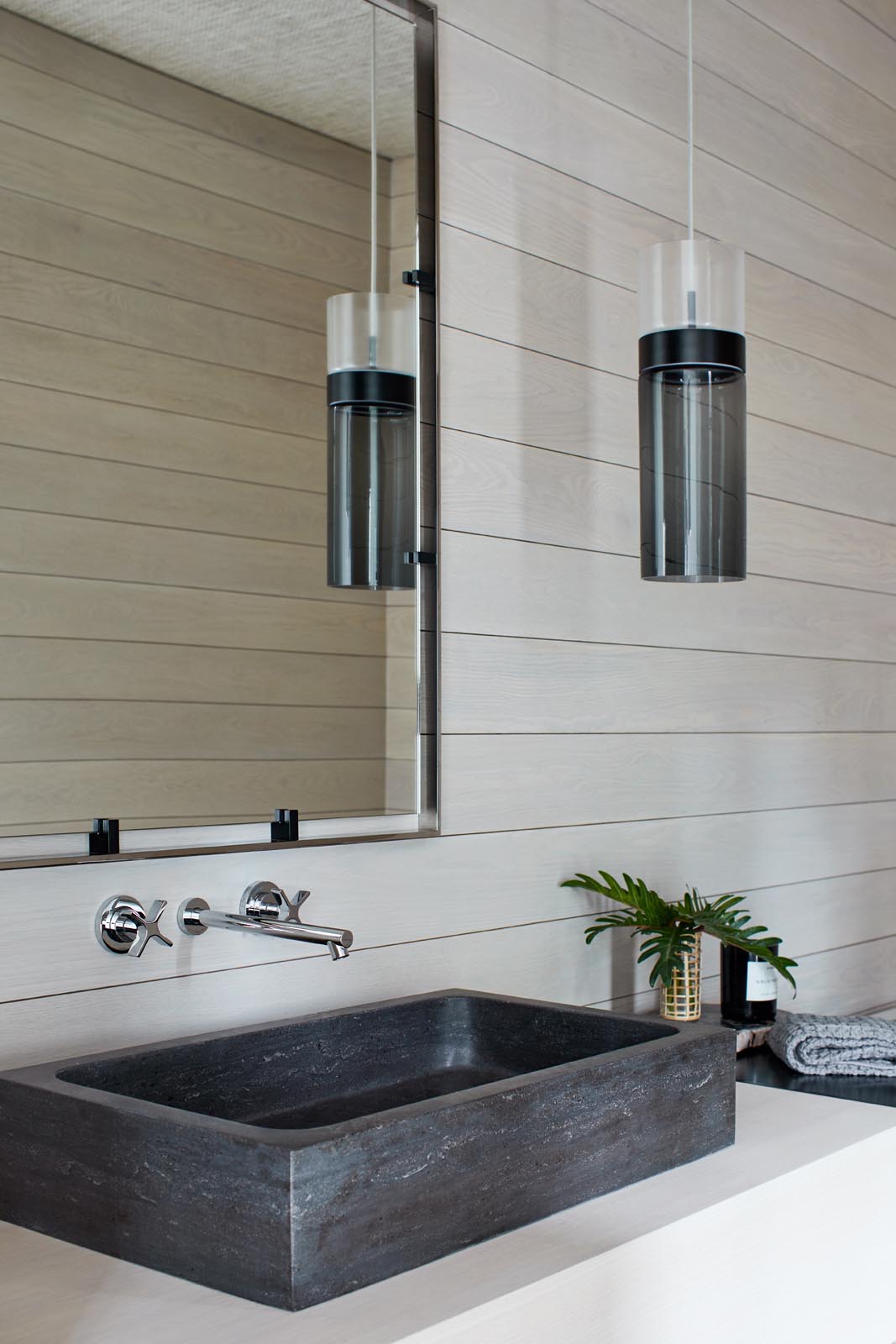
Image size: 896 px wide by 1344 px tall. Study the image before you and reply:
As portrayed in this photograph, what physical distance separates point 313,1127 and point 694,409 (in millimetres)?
946

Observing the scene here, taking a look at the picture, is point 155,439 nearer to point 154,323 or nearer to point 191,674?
point 154,323

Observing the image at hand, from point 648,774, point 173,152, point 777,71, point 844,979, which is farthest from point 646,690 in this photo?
point 777,71

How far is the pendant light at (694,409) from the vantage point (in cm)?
165

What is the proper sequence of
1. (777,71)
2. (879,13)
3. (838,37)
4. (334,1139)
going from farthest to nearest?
(879,13)
(838,37)
(777,71)
(334,1139)

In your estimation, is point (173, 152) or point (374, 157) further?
point (374, 157)

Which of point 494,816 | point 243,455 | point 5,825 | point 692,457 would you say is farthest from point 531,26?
point 5,825

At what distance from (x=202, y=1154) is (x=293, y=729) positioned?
0.60 metres

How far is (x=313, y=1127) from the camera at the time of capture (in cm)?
123

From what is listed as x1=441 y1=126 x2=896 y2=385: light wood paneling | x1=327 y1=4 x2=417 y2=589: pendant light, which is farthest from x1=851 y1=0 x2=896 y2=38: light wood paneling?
x1=327 y1=4 x2=417 y2=589: pendant light

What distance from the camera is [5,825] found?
1233 millimetres

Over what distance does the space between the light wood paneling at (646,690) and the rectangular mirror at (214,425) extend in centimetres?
10

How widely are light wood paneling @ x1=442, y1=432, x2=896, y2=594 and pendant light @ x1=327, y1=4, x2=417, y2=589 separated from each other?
0.09m

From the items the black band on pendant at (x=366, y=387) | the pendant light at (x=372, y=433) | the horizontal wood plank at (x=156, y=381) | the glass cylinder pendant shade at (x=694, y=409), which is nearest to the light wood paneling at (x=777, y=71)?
the glass cylinder pendant shade at (x=694, y=409)

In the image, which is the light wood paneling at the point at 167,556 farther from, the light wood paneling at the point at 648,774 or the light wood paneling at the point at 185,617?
the light wood paneling at the point at 648,774
